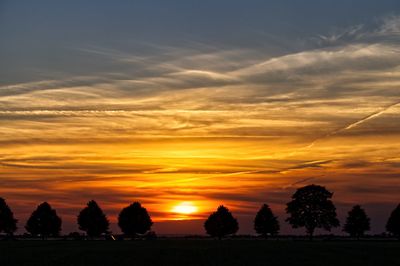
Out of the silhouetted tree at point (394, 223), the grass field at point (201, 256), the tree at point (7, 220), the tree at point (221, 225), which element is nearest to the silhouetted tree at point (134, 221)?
the tree at point (221, 225)

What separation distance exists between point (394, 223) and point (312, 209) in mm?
33024

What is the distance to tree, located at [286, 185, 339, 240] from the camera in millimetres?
148212

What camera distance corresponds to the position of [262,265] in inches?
2053

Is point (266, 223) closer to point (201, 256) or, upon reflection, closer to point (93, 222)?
point (93, 222)

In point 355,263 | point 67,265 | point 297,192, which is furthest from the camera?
point 297,192

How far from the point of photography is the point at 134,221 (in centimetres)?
18300

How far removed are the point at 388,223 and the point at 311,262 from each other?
122915 mm

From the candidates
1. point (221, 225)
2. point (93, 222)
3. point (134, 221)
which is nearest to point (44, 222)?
point (93, 222)

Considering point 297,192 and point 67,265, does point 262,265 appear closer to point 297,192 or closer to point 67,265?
point 67,265

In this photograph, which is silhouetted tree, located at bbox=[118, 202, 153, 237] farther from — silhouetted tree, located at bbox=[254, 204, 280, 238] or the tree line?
silhouetted tree, located at bbox=[254, 204, 280, 238]

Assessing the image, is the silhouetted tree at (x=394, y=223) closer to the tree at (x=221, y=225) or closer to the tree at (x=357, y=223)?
the tree at (x=357, y=223)

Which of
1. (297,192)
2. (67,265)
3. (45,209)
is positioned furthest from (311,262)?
(45,209)

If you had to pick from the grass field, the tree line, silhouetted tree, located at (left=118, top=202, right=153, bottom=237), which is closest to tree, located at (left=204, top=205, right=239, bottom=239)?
the tree line

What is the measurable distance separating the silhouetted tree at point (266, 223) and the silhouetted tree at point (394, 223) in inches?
1308
